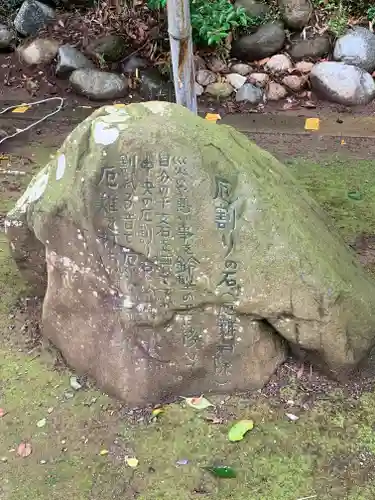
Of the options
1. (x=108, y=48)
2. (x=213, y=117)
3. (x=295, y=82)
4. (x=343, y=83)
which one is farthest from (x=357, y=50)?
(x=108, y=48)

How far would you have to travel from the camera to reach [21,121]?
6.13 m

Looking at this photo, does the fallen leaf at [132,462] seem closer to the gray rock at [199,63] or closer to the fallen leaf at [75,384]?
the fallen leaf at [75,384]

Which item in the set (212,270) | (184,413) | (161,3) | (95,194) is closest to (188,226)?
(212,270)

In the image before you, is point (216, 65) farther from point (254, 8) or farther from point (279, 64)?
point (254, 8)

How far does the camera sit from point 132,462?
291 cm

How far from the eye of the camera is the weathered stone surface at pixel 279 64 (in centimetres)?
658

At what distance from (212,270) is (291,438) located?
870 millimetres

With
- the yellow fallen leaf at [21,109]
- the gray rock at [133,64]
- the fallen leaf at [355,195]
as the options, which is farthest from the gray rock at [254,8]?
the fallen leaf at [355,195]

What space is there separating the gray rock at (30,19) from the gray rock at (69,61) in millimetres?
785

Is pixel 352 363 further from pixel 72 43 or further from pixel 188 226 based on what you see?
pixel 72 43

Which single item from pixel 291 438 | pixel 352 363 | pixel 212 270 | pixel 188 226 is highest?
pixel 188 226

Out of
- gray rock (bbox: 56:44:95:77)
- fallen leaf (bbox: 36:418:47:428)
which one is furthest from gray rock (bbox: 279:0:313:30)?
fallen leaf (bbox: 36:418:47:428)

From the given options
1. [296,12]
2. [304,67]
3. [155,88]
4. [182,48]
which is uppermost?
[182,48]

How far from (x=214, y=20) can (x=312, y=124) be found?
1.58 m
